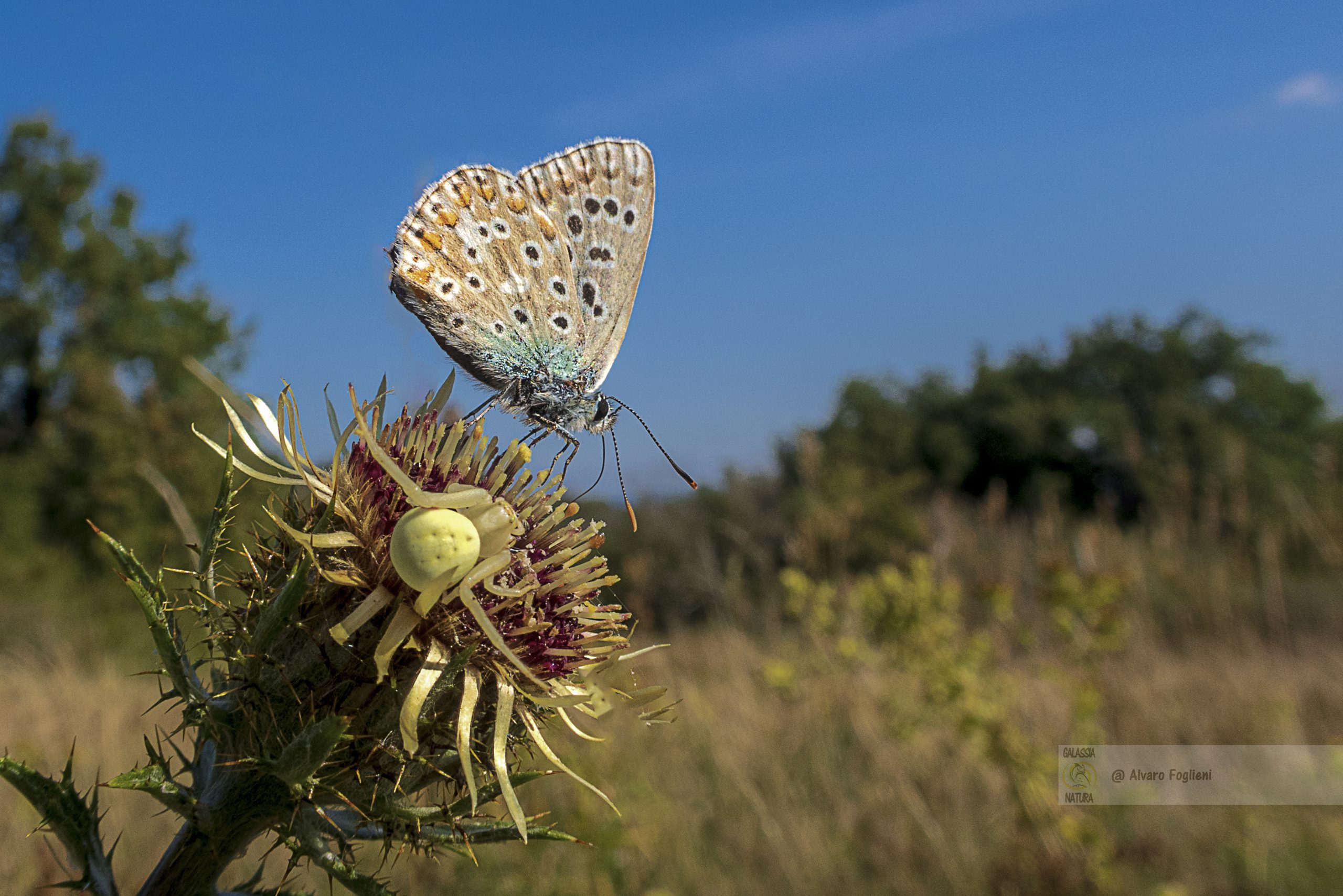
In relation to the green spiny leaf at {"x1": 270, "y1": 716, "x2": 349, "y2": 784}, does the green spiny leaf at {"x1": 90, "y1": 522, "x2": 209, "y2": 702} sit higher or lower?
higher

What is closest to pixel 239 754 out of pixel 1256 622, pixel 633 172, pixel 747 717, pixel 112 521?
pixel 633 172

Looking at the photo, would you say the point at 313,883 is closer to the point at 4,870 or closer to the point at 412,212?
the point at 4,870

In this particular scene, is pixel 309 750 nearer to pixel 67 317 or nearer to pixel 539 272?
pixel 539 272

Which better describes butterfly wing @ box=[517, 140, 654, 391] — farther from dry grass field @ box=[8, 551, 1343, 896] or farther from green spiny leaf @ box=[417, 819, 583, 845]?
dry grass field @ box=[8, 551, 1343, 896]
